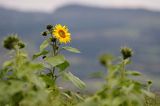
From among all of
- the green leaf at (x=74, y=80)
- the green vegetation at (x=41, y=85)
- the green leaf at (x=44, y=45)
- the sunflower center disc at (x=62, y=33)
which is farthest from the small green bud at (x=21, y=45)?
the sunflower center disc at (x=62, y=33)

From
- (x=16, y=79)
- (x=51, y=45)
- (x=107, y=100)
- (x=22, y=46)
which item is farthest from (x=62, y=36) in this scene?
(x=107, y=100)

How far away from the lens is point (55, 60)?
28.2 ft

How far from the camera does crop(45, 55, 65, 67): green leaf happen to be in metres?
8.50

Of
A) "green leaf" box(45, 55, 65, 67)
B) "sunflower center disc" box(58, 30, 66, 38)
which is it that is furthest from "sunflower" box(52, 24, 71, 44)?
"green leaf" box(45, 55, 65, 67)

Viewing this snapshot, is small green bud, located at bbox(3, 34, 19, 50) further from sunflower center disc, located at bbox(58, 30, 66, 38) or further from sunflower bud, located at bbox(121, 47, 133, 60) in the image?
sunflower center disc, located at bbox(58, 30, 66, 38)

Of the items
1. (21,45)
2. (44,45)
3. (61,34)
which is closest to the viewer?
(21,45)

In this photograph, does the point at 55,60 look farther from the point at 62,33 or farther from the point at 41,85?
the point at 41,85

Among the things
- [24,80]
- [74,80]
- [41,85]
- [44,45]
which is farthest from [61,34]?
[41,85]

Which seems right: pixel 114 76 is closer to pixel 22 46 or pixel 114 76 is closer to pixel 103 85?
pixel 103 85

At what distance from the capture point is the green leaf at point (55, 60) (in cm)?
850

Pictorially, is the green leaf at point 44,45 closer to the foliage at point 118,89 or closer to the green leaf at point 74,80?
the green leaf at point 74,80

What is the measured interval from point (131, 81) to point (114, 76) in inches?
15.8

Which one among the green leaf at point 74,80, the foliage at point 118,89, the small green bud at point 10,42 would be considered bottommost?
the green leaf at point 74,80

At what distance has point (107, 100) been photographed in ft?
20.6
